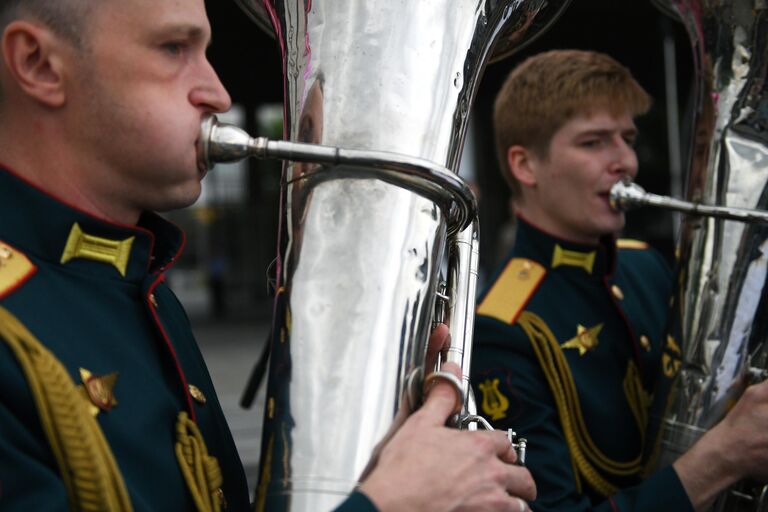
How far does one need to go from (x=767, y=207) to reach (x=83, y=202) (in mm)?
1453

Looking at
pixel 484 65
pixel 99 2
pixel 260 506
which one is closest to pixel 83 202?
pixel 99 2

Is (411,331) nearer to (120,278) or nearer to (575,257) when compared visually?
(120,278)

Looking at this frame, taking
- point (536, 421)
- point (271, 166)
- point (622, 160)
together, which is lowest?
point (271, 166)

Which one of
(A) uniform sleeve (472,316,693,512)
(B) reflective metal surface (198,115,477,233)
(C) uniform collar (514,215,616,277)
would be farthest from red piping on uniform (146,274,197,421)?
(C) uniform collar (514,215,616,277)

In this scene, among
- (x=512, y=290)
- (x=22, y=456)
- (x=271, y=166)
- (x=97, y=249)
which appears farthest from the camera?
(x=271, y=166)

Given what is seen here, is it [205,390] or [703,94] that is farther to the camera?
[703,94]

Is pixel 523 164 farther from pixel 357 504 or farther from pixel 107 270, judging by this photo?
pixel 357 504

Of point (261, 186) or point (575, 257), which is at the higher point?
point (575, 257)

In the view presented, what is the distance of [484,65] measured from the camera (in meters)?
1.43

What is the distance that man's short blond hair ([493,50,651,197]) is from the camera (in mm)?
2219

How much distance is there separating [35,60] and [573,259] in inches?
58.5

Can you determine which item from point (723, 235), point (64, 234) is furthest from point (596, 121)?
point (64, 234)

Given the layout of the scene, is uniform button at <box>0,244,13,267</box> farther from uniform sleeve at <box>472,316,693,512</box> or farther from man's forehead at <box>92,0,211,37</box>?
uniform sleeve at <box>472,316,693,512</box>

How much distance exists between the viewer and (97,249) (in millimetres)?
1171
